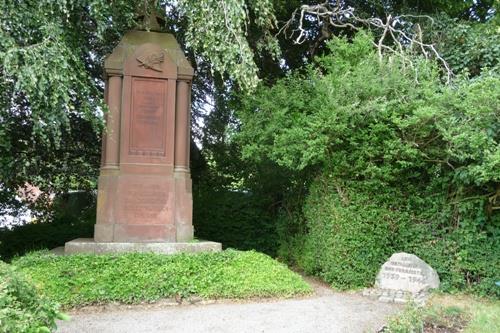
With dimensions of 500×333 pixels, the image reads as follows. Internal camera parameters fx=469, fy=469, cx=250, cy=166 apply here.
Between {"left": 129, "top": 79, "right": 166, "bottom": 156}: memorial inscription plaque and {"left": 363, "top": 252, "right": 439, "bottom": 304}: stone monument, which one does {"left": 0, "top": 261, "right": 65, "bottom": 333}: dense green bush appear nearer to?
{"left": 129, "top": 79, "right": 166, "bottom": 156}: memorial inscription plaque

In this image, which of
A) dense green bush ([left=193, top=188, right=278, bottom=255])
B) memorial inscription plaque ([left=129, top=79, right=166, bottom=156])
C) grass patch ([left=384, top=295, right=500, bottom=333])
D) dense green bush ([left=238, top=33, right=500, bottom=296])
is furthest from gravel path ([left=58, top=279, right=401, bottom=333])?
dense green bush ([left=193, top=188, right=278, bottom=255])

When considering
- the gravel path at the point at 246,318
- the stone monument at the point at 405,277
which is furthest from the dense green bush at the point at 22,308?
the stone monument at the point at 405,277

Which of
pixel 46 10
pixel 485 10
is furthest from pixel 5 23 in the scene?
pixel 485 10

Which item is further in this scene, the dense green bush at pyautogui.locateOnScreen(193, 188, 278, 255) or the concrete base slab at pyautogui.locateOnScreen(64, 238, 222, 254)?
the dense green bush at pyautogui.locateOnScreen(193, 188, 278, 255)

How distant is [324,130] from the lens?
7.71m

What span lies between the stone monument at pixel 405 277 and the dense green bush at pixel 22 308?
5554 millimetres

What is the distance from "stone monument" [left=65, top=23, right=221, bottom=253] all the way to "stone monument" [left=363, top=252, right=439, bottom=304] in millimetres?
2748

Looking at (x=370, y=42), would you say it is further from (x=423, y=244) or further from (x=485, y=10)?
(x=485, y=10)

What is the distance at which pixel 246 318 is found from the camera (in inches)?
218

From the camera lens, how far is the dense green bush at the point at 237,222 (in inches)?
475

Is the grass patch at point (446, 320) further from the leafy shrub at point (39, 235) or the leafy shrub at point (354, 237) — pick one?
the leafy shrub at point (39, 235)

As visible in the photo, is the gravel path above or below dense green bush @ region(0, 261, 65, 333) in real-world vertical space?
below

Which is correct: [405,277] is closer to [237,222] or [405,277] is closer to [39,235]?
[237,222]

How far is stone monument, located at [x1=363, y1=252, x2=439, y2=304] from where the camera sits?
7.48 m
